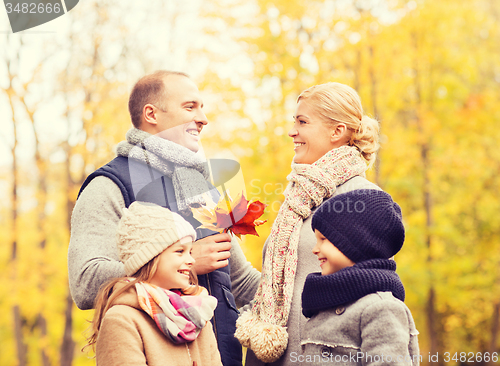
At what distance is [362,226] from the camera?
73.9 inches

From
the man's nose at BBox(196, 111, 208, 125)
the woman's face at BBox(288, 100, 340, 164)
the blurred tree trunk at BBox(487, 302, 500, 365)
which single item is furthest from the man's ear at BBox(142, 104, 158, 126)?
the blurred tree trunk at BBox(487, 302, 500, 365)

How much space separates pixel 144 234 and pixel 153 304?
28 centimetres

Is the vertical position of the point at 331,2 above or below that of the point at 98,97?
above

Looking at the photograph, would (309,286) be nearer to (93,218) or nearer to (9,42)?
(93,218)

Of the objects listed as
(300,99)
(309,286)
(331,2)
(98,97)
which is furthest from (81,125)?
(309,286)

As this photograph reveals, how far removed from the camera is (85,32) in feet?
30.5

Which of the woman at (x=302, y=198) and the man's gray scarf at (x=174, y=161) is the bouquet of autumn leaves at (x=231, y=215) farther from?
the woman at (x=302, y=198)

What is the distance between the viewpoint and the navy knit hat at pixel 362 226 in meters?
1.87

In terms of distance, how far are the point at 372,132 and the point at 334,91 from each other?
1.04 feet

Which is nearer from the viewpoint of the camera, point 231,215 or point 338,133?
point 231,215

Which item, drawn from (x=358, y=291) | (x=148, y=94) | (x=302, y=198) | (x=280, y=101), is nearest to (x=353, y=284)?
(x=358, y=291)

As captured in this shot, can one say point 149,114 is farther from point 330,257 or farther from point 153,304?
point 330,257

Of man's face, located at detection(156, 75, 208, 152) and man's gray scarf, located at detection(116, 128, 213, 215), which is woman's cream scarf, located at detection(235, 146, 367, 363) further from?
man's face, located at detection(156, 75, 208, 152)
